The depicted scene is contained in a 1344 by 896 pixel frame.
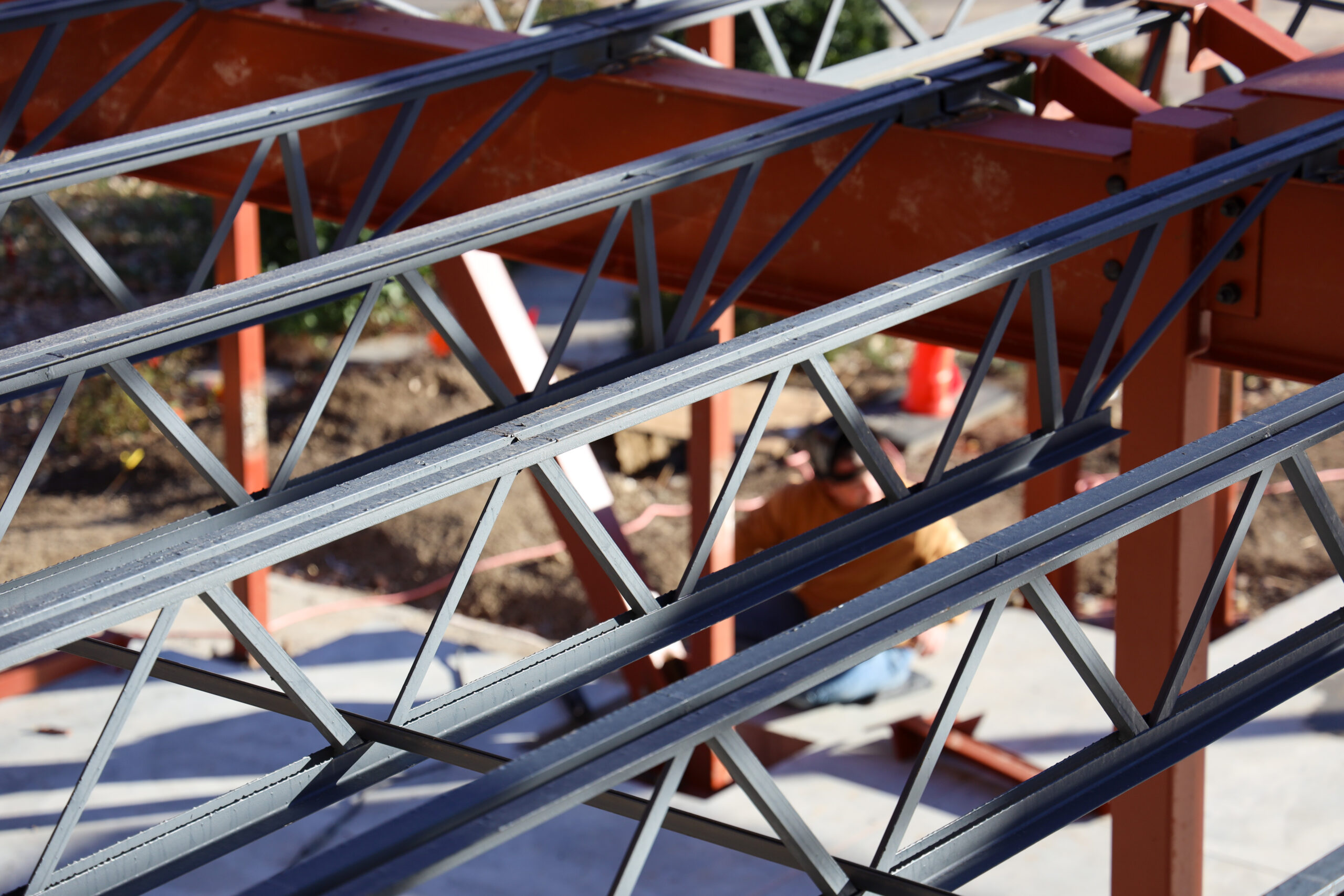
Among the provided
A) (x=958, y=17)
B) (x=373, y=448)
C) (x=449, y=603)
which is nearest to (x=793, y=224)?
(x=449, y=603)

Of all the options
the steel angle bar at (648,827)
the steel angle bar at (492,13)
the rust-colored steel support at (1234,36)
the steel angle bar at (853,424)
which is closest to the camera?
the steel angle bar at (648,827)

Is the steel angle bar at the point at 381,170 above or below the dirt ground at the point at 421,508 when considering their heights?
below

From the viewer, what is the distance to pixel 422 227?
5.06 metres

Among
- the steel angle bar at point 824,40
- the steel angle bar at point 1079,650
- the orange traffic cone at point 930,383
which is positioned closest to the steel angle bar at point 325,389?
the steel angle bar at point 1079,650

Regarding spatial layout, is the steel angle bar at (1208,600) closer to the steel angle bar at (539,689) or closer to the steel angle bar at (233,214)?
the steel angle bar at (539,689)

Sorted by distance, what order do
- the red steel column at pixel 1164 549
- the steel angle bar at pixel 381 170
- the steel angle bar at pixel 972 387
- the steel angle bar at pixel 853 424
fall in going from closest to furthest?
the steel angle bar at pixel 853 424 → the steel angle bar at pixel 972 387 → the red steel column at pixel 1164 549 → the steel angle bar at pixel 381 170

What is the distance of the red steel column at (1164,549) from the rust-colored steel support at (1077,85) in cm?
50

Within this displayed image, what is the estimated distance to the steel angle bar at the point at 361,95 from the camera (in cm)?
552

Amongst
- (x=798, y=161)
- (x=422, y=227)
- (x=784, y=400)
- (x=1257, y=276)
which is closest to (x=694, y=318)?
(x=798, y=161)

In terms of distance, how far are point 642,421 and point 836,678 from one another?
453 centimetres

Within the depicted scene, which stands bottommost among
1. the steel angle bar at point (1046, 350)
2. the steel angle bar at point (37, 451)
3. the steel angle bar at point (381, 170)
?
the steel angle bar at point (37, 451)

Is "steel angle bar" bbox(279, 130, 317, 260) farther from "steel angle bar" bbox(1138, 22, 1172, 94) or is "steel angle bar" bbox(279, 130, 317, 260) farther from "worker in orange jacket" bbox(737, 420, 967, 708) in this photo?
"steel angle bar" bbox(1138, 22, 1172, 94)

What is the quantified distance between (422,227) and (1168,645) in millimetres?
3166

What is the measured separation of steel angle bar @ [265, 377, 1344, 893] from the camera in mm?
2553
